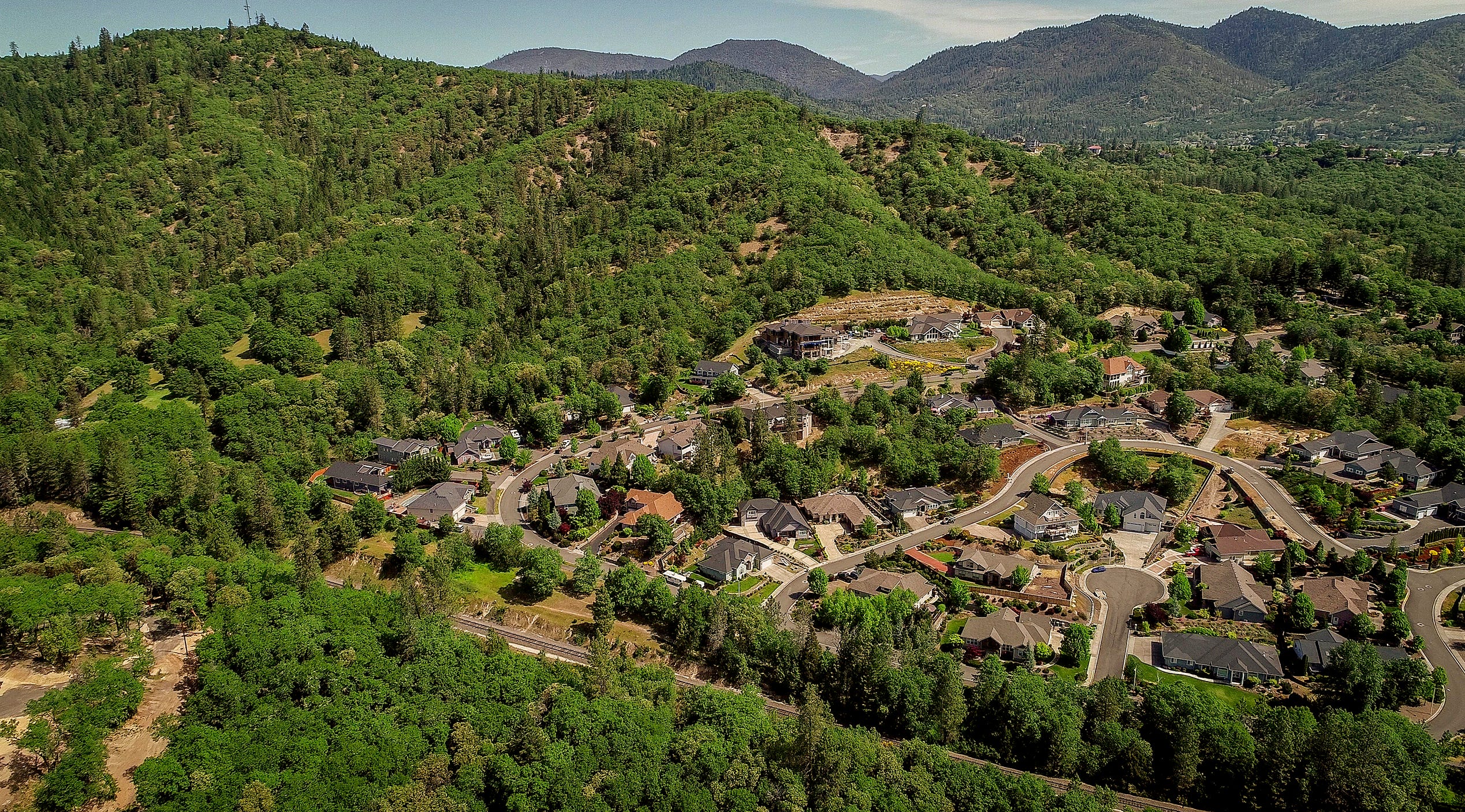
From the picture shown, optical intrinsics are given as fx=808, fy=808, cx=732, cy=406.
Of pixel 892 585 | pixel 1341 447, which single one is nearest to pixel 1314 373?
pixel 1341 447

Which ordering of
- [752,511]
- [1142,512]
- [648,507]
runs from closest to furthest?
[1142,512] < [648,507] < [752,511]

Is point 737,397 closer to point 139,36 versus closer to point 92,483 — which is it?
point 92,483

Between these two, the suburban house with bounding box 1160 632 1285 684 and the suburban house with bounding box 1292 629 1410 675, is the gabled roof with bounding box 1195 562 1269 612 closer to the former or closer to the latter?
the suburban house with bounding box 1292 629 1410 675

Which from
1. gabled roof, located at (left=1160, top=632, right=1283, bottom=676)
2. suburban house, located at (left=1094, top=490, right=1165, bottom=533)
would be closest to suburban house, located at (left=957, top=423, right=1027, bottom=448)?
suburban house, located at (left=1094, top=490, right=1165, bottom=533)

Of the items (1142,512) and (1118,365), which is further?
(1118,365)

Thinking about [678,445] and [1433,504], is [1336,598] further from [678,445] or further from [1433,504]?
[678,445]

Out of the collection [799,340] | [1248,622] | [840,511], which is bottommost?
[1248,622]

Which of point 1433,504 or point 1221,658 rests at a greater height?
point 1433,504
